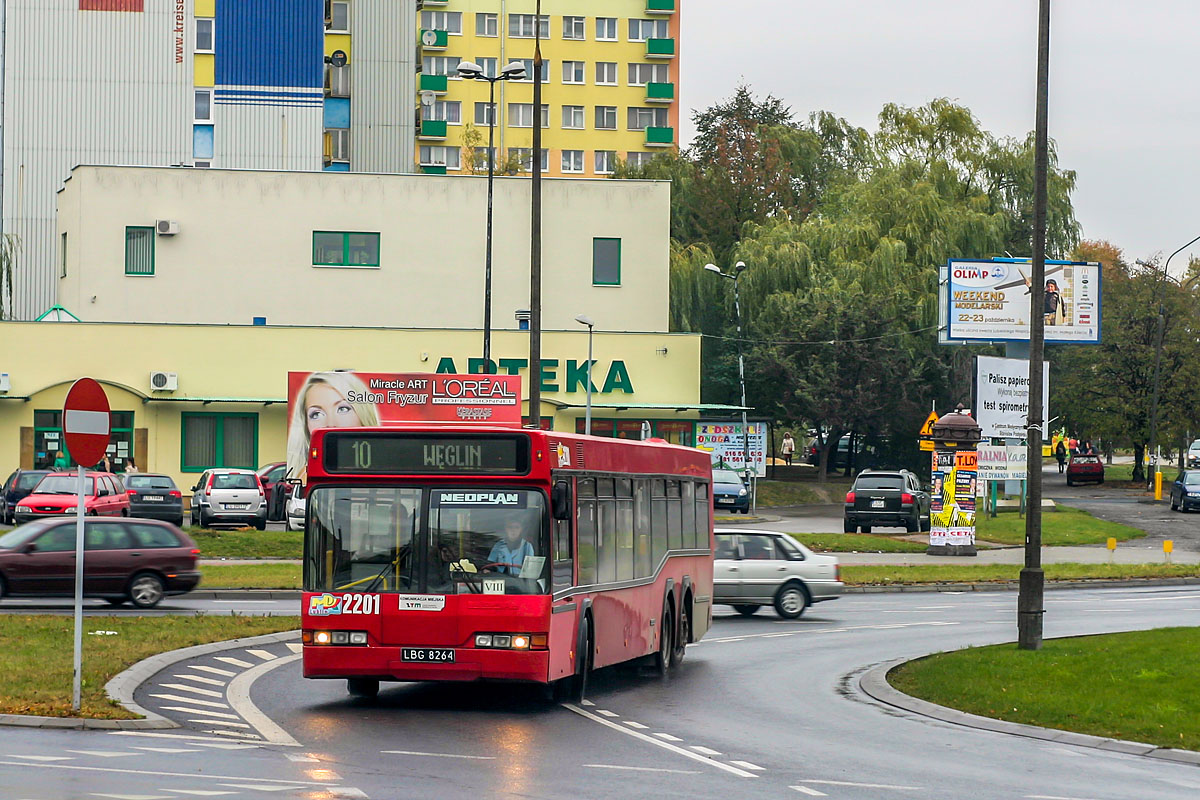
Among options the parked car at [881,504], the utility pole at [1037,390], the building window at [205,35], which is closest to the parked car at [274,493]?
the parked car at [881,504]

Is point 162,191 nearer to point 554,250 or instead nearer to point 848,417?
point 554,250

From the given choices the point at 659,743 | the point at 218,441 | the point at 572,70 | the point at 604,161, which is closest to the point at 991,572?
the point at 659,743

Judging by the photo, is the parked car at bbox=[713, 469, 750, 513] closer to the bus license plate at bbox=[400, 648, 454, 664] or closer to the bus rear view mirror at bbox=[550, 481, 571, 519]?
the bus rear view mirror at bbox=[550, 481, 571, 519]

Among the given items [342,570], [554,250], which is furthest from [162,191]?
[342,570]

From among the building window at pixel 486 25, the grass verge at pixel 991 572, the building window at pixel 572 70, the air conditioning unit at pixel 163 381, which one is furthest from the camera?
the building window at pixel 572 70

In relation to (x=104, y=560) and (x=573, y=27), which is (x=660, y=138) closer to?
(x=573, y=27)

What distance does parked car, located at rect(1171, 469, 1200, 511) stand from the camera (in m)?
61.8

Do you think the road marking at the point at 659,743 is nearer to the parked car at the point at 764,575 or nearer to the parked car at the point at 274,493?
the parked car at the point at 764,575

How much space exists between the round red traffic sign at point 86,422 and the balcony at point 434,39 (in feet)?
320

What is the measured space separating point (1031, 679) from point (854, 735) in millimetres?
3520

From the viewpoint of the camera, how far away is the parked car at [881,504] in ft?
163

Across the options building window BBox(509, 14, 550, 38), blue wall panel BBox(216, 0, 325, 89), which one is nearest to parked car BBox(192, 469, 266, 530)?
blue wall panel BBox(216, 0, 325, 89)

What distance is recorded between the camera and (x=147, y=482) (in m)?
43.7

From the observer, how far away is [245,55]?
76375 millimetres
